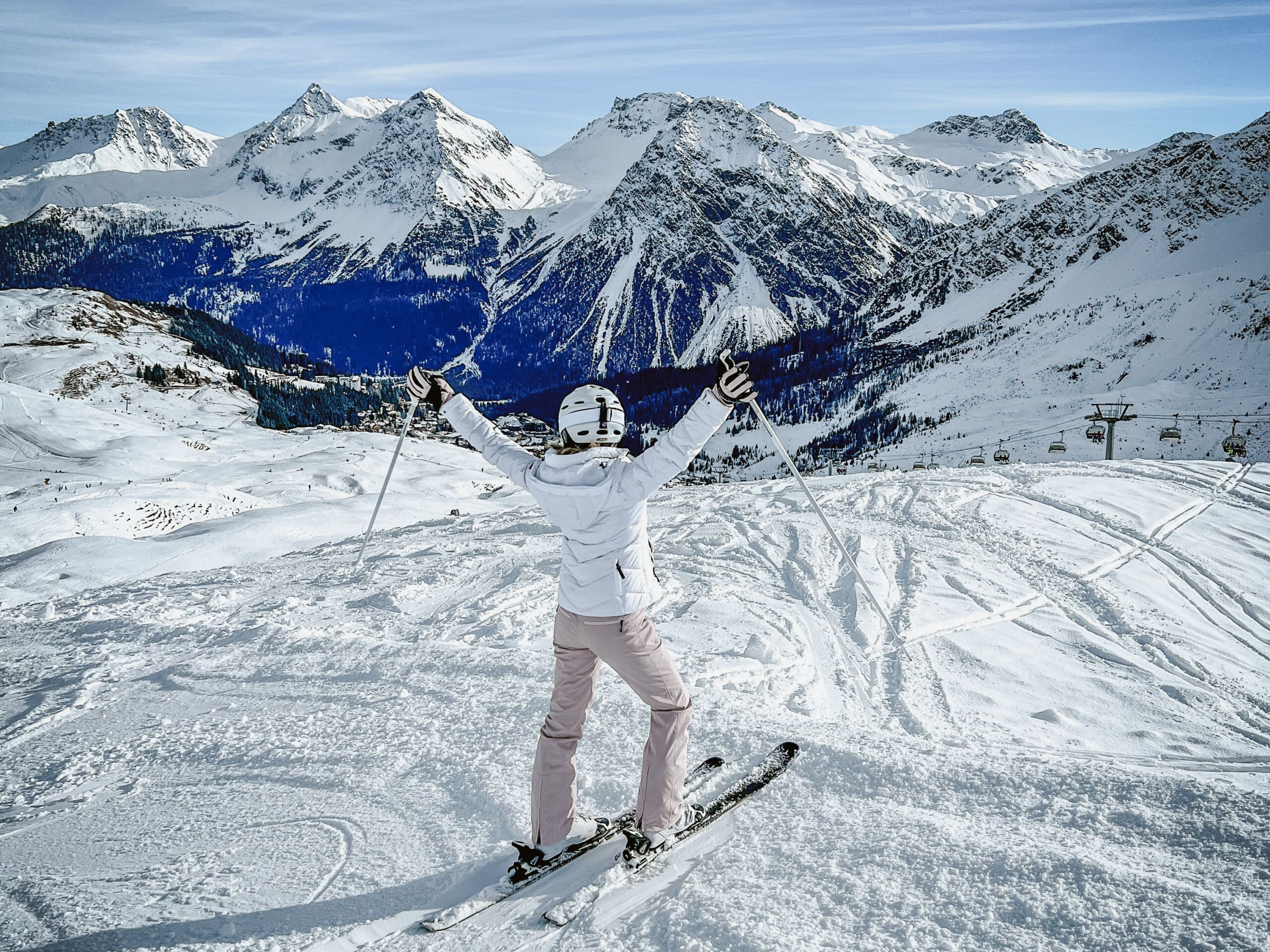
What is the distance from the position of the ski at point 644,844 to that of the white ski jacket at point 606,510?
136 cm

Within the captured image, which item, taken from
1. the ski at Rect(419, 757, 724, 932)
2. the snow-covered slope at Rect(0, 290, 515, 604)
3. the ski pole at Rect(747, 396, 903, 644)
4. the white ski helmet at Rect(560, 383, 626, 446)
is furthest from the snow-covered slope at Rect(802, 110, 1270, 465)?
the white ski helmet at Rect(560, 383, 626, 446)

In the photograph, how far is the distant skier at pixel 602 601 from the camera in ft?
12.7

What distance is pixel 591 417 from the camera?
3982mm

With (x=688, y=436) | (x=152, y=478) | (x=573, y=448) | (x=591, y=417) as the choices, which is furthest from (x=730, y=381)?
(x=152, y=478)

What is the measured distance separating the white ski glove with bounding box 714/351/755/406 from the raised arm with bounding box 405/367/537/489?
1.18 meters

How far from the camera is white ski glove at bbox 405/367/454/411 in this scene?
4664 millimetres

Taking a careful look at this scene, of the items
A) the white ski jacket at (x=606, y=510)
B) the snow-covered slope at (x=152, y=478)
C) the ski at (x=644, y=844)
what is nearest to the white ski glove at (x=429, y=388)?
the white ski jacket at (x=606, y=510)

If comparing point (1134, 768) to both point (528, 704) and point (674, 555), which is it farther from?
point (674, 555)

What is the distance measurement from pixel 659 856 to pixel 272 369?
162 m

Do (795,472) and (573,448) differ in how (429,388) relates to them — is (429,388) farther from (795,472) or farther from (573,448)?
(795,472)

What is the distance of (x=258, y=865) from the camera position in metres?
4.21

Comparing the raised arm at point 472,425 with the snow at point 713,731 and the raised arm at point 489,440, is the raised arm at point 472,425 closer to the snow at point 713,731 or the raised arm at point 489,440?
the raised arm at point 489,440

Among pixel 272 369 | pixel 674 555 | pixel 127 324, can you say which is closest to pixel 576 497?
pixel 674 555

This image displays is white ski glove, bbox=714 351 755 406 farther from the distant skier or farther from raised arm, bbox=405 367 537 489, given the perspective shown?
raised arm, bbox=405 367 537 489
